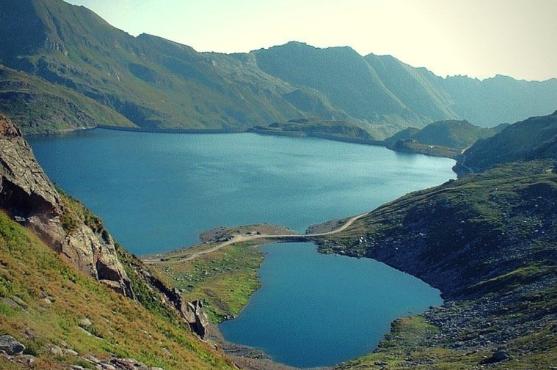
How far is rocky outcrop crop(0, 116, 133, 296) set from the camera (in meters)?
45.1

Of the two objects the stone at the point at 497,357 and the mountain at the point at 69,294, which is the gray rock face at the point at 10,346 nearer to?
the mountain at the point at 69,294

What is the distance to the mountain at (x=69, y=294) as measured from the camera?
3033cm

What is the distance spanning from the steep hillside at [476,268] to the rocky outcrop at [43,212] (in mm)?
46919

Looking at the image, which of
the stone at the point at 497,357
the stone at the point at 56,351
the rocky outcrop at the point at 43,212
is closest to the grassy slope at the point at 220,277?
the stone at the point at 497,357

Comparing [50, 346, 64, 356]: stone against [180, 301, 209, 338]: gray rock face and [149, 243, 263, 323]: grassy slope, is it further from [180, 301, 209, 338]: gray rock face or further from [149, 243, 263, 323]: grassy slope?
[149, 243, 263, 323]: grassy slope

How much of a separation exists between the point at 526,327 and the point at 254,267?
3119 inches

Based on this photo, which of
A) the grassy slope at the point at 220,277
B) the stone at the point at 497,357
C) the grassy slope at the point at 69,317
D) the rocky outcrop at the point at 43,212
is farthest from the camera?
the grassy slope at the point at 220,277

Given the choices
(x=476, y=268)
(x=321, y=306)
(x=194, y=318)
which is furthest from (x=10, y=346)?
(x=476, y=268)

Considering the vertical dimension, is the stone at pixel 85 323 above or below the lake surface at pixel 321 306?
above

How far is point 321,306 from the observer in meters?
126

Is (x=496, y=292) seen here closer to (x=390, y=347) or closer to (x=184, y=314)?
(x=390, y=347)

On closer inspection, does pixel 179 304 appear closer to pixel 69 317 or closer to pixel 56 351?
pixel 69 317

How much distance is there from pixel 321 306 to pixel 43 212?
8728 cm

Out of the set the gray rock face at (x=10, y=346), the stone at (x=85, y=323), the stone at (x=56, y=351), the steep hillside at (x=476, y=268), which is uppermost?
the gray rock face at (x=10, y=346)
